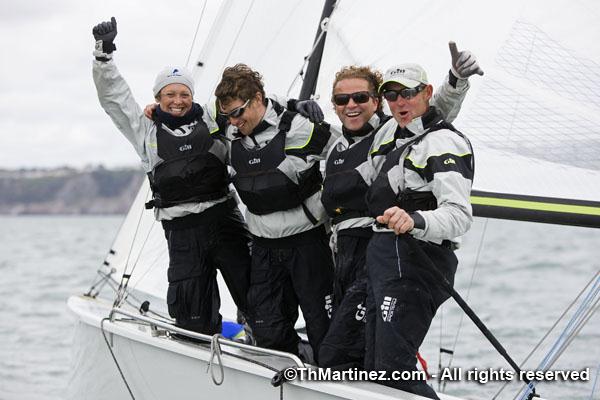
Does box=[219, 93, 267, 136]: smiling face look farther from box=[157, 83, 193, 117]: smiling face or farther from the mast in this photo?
the mast

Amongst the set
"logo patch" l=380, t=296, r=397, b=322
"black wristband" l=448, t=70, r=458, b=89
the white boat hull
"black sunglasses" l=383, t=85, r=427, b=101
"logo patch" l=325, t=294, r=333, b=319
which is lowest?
the white boat hull

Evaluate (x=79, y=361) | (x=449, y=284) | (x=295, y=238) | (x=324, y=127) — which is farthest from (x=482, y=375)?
(x=79, y=361)

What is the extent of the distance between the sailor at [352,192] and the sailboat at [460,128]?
6.8 inches

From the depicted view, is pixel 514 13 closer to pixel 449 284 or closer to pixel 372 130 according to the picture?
pixel 372 130

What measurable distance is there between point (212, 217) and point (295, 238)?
404 mm

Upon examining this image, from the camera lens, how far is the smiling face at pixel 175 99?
369cm

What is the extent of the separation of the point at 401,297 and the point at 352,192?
46 centimetres

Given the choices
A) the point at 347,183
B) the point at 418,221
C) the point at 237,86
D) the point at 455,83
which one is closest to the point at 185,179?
the point at 237,86

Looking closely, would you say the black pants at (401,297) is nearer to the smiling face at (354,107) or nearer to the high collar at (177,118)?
the smiling face at (354,107)

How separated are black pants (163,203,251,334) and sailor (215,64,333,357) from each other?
20cm

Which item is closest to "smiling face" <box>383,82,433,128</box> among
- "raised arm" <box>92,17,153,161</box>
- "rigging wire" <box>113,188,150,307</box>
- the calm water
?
"raised arm" <box>92,17,153,161</box>

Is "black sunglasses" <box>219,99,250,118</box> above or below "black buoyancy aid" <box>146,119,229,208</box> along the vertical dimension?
above

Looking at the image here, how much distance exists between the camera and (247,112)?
3467mm

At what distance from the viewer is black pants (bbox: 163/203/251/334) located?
147 inches
